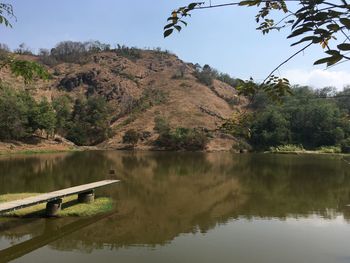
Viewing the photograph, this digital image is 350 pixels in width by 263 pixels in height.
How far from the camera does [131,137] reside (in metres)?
67.6

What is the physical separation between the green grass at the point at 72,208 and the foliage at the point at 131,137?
48017mm

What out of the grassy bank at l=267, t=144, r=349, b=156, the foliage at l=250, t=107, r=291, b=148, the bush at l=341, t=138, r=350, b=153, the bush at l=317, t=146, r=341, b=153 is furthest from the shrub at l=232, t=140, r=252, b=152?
the bush at l=341, t=138, r=350, b=153

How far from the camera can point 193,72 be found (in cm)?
10150

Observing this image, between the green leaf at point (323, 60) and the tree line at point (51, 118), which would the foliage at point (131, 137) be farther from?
the green leaf at point (323, 60)

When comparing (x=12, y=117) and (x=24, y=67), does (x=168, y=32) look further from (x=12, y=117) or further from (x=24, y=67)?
(x=12, y=117)

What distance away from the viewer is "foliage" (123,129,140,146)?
222ft

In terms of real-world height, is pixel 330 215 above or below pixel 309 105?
below

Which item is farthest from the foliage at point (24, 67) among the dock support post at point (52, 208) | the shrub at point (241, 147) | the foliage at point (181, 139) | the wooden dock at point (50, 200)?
the shrub at point (241, 147)

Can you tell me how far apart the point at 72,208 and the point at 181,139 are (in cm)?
4855

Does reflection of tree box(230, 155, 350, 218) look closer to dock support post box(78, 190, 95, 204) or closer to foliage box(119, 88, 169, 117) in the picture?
dock support post box(78, 190, 95, 204)

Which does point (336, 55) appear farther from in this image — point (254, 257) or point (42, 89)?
point (42, 89)

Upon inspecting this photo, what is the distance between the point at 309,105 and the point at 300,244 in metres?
60.9

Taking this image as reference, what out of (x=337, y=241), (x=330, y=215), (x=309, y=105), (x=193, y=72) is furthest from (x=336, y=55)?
(x=193, y=72)

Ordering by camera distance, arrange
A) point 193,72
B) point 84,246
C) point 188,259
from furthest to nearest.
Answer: point 193,72
point 84,246
point 188,259
